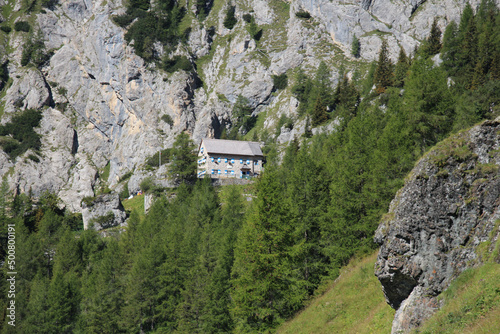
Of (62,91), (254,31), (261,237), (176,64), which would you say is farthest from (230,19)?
(261,237)

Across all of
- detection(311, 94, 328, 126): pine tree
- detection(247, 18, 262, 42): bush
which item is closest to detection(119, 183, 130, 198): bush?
detection(311, 94, 328, 126): pine tree

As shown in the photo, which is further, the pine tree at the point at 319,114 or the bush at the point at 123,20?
the bush at the point at 123,20

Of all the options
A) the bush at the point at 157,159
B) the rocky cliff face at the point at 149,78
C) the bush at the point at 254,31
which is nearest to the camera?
the bush at the point at 157,159

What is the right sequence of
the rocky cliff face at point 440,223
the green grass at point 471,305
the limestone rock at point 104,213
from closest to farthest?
the green grass at point 471,305, the rocky cliff face at point 440,223, the limestone rock at point 104,213

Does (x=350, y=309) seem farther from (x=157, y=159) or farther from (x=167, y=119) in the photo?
(x=167, y=119)

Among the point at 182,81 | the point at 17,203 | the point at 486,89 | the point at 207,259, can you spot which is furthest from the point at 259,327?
the point at 182,81

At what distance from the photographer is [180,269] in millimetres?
42094

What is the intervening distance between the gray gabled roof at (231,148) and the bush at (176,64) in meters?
53.8

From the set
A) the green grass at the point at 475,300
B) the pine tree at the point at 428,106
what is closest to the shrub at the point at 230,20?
the pine tree at the point at 428,106

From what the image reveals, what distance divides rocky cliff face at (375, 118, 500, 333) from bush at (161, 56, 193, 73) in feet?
425

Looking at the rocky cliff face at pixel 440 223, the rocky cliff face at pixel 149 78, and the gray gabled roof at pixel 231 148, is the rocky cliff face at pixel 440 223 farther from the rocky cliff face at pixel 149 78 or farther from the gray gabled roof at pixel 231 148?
the rocky cliff face at pixel 149 78

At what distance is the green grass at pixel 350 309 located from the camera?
1881cm

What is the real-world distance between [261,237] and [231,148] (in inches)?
2593

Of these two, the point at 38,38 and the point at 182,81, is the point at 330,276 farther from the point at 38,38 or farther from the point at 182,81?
the point at 38,38
